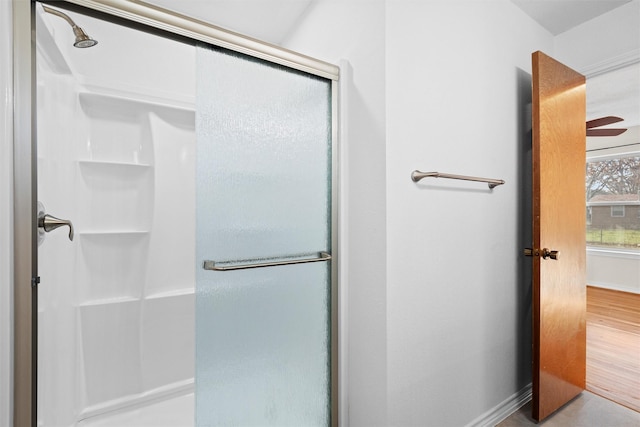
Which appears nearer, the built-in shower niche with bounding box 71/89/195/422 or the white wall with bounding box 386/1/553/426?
the white wall with bounding box 386/1/553/426

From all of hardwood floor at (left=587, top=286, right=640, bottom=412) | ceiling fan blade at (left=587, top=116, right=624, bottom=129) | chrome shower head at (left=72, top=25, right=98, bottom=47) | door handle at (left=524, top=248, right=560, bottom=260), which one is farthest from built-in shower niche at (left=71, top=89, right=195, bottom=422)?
ceiling fan blade at (left=587, top=116, right=624, bottom=129)

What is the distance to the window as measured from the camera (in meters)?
4.93

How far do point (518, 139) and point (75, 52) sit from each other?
8.10ft

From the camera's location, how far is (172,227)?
6.77ft

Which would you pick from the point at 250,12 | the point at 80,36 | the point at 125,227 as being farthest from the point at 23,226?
the point at 250,12

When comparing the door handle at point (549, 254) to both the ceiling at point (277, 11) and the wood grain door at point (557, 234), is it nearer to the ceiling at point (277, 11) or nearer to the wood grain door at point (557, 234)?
the wood grain door at point (557, 234)

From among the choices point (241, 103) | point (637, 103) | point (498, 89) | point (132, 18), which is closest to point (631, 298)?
point (637, 103)

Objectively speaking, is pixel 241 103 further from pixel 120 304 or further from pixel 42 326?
pixel 120 304

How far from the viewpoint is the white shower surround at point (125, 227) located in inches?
66.3

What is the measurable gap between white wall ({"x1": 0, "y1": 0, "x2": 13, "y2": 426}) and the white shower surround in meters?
0.66

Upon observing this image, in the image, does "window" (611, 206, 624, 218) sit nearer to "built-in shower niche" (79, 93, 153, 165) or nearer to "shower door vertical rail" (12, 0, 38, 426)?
"built-in shower niche" (79, 93, 153, 165)

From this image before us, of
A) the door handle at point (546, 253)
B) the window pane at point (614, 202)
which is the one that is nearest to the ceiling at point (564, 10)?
the door handle at point (546, 253)

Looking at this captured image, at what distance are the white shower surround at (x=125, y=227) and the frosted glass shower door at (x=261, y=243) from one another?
0.81 metres

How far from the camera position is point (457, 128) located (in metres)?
1.60
